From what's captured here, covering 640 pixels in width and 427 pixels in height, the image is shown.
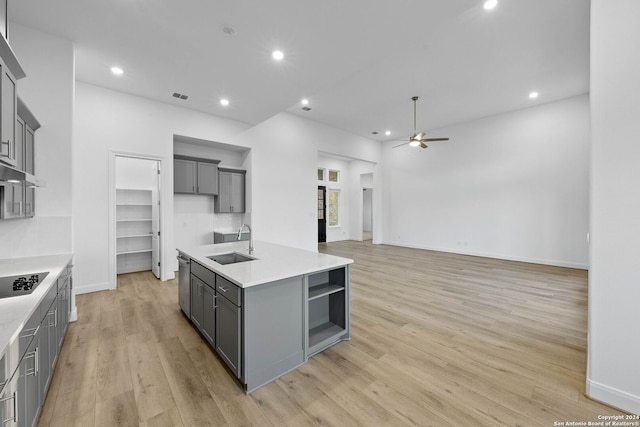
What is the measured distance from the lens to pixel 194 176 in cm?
536

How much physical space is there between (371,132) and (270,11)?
5960mm

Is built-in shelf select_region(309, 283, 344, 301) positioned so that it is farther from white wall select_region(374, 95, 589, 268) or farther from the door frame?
white wall select_region(374, 95, 589, 268)

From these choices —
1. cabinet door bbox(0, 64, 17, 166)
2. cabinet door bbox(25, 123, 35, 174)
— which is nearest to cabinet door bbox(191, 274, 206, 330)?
cabinet door bbox(0, 64, 17, 166)

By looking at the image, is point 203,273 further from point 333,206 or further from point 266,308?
point 333,206

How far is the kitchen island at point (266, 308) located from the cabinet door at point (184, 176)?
2774mm

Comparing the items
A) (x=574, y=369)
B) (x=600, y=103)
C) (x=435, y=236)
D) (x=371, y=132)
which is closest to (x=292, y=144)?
(x=371, y=132)

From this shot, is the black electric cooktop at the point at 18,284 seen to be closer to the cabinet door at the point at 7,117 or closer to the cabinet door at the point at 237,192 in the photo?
the cabinet door at the point at 7,117

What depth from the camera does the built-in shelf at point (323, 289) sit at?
240 cm

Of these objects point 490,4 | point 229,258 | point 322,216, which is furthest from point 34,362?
point 322,216

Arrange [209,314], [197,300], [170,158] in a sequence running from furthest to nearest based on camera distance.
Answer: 1. [170,158]
2. [197,300]
3. [209,314]

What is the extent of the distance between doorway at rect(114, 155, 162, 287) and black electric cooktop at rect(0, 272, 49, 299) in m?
3.35

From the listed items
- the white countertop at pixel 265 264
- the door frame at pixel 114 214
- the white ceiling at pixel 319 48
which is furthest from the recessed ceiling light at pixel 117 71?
the white countertop at pixel 265 264

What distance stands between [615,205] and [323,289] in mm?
2264

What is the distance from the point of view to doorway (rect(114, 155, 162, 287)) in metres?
5.42
